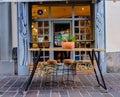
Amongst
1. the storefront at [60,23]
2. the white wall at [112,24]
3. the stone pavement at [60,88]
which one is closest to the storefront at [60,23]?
the storefront at [60,23]

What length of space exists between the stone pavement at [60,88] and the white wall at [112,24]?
170 centimetres

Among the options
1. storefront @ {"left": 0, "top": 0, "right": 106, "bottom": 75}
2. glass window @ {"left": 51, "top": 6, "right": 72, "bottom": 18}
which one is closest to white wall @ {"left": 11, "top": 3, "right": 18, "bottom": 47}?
storefront @ {"left": 0, "top": 0, "right": 106, "bottom": 75}

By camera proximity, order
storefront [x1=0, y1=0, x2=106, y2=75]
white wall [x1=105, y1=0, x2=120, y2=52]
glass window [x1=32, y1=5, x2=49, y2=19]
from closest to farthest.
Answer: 1. white wall [x1=105, y1=0, x2=120, y2=52]
2. storefront [x1=0, y1=0, x2=106, y2=75]
3. glass window [x1=32, y1=5, x2=49, y2=19]

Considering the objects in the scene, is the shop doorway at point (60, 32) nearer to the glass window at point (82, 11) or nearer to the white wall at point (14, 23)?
the glass window at point (82, 11)

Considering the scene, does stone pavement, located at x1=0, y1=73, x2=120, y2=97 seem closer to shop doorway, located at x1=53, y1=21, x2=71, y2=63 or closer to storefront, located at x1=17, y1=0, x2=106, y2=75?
shop doorway, located at x1=53, y1=21, x2=71, y2=63

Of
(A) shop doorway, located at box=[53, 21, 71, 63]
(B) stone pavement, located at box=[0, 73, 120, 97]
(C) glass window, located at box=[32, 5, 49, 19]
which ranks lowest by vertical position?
(B) stone pavement, located at box=[0, 73, 120, 97]

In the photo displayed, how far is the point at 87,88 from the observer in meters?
9.38

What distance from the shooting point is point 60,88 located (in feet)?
30.7

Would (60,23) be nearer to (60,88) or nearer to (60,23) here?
(60,23)

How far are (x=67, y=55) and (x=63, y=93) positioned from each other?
435cm

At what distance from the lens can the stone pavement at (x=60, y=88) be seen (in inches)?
335

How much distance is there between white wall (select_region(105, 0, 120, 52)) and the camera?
40.7 feet

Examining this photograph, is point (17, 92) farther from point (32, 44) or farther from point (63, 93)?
point (32, 44)

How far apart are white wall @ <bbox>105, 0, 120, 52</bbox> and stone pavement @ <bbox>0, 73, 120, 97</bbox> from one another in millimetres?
1698
